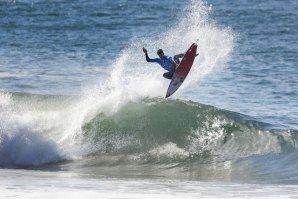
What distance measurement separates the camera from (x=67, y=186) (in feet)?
51.2

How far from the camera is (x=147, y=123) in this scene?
75.2 ft

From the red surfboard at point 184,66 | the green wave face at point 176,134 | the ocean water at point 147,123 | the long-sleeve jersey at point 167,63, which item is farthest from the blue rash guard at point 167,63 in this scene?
the green wave face at point 176,134

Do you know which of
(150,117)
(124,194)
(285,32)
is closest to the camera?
(124,194)

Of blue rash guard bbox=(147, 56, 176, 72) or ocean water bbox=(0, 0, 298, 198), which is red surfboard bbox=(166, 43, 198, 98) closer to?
blue rash guard bbox=(147, 56, 176, 72)

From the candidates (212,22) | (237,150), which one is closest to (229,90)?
(237,150)

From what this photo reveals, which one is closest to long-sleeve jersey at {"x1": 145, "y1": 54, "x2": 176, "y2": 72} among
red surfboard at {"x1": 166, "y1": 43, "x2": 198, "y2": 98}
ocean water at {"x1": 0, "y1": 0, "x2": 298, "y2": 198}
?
red surfboard at {"x1": 166, "y1": 43, "x2": 198, "y2": 98}

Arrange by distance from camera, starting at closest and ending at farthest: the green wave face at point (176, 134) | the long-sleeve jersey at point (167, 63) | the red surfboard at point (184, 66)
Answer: the green wave face at point (176, 134)
the long-sleeve jersey at point (167, 63)
the red surfboard at point (184, 66)

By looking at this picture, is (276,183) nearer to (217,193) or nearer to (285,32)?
(217,193)

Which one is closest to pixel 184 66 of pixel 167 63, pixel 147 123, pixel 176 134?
pixel 167 63

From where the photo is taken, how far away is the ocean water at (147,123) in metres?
17.2

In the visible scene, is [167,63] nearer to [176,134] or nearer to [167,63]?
[167,63]

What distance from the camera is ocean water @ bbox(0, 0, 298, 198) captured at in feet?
56.3

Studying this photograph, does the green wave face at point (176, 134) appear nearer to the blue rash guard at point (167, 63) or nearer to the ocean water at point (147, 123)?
the ocean water at point (147, 123)

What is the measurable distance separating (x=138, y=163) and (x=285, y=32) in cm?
2556
